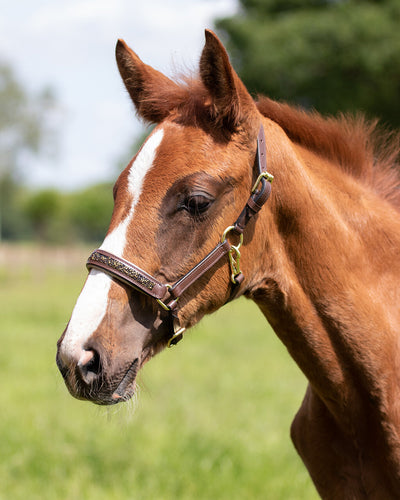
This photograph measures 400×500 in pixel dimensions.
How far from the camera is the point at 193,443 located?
17.2 ft

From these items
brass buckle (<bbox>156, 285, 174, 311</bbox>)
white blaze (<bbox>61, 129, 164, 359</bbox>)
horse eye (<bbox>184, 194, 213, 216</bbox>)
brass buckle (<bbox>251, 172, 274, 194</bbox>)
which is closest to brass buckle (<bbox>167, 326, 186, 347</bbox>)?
brass buckle (<bbox>156, 285, 174, 311</bbox>)

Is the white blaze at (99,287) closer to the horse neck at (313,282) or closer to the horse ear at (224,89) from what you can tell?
the horse ear at (224,89)

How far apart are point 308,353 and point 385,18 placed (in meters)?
19.8

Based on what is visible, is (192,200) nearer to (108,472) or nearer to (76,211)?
(108,472)

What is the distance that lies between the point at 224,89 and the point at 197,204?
0.51 m

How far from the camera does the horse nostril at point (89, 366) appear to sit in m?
1.99

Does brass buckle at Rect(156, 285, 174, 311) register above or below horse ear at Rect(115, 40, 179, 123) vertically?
below

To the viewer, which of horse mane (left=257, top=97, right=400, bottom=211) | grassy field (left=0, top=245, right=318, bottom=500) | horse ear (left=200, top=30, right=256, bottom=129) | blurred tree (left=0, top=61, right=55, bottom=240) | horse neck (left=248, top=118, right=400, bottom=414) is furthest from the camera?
blurred tree (left=0, top=61, right=55, bottom=240)

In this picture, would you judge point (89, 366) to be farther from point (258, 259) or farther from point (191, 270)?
point (258, 259)

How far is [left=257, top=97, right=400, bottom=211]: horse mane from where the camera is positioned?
8.83 ft

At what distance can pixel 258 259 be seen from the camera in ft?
7.86

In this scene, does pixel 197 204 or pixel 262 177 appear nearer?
pixel 197 204

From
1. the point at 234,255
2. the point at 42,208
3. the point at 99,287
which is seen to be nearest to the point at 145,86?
→ the point at 234,255

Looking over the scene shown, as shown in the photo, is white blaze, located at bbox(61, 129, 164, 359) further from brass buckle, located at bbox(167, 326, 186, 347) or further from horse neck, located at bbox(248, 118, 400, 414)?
horse neck, located at bbox(248, 118, 400, 414)
